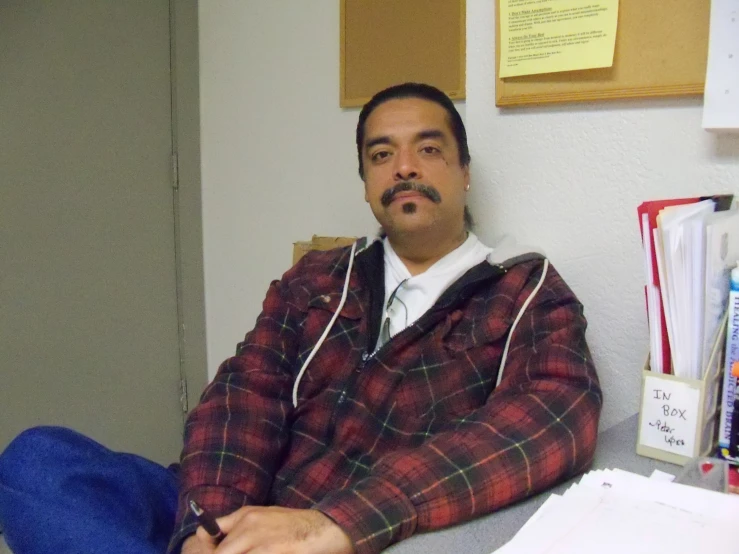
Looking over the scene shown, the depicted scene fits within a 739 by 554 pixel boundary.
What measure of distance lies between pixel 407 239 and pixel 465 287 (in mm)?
190

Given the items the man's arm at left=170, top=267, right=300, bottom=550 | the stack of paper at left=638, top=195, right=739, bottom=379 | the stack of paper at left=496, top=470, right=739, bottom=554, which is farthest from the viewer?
the man's arm at left=170, top=267, right=300, bottom=550

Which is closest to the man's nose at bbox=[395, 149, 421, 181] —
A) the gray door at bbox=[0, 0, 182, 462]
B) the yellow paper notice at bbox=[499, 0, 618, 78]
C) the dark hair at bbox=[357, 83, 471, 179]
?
the dark hair at bbox=[357, 83, 471, 179]

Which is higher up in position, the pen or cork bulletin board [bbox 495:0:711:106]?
cork bulletin board [bbox 495:0:711:106]

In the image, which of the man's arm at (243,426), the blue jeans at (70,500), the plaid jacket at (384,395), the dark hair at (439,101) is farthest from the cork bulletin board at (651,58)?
the blue jeans at (70,500)

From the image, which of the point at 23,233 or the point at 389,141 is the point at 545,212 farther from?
the point at 23,233

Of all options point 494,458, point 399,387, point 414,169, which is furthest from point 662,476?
point 414,169

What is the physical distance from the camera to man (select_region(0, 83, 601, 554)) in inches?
30.4

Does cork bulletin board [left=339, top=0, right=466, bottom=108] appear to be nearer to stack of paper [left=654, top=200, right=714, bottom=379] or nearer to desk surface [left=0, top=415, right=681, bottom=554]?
stack of paper [left=654, top=200, right=714, bottom=379]

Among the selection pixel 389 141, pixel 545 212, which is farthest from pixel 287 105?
pixel 545 212

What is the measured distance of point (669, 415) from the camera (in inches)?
33.5

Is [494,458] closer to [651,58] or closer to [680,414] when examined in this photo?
[680,414]

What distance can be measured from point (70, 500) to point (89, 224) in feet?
3.85

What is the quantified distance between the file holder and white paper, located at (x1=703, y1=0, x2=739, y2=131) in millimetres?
333

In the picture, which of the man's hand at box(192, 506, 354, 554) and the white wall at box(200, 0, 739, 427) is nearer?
the man's hand at box(192, 506, 354, 554)
